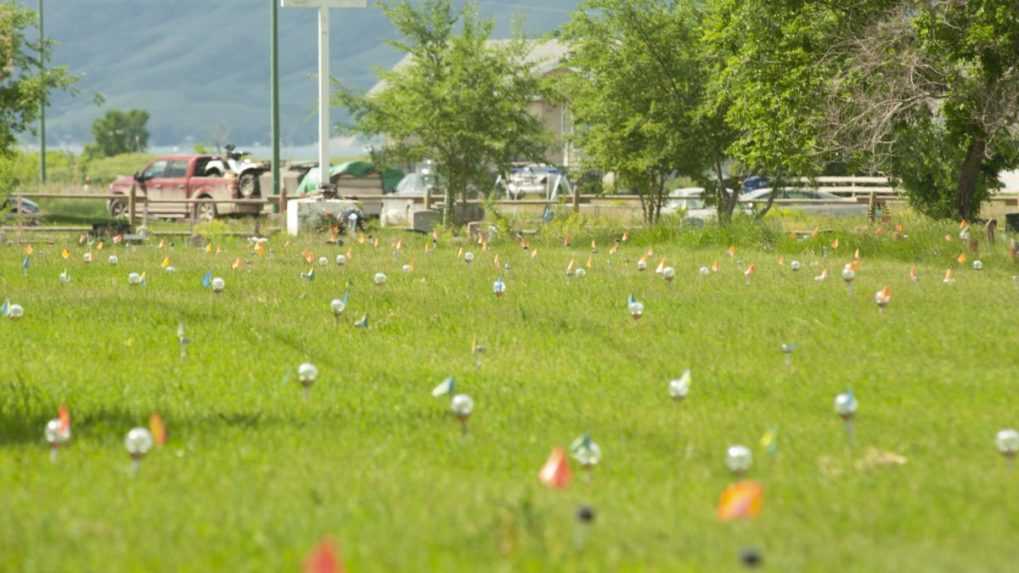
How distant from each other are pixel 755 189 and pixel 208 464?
145 feet

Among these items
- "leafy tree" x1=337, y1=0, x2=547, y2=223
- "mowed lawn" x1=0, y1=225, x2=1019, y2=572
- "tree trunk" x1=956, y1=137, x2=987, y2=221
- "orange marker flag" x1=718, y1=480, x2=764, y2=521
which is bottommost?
"mowed lawn" x1=0, y1=225, x2=1019, y2=572

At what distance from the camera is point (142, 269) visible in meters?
18.3

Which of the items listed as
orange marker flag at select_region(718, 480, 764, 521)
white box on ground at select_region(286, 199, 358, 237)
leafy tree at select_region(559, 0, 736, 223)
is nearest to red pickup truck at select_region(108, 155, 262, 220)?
white box on ground at select_region(286, 199, 358, 237)

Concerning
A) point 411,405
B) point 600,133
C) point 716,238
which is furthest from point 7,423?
point 600,133

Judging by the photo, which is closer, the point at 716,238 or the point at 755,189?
the point at 716,238

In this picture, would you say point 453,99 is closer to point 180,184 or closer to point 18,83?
point 18,83

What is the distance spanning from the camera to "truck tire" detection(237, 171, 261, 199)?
45156 mm

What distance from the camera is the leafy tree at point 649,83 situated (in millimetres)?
28016

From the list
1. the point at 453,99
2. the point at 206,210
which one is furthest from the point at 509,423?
the point at 206,210

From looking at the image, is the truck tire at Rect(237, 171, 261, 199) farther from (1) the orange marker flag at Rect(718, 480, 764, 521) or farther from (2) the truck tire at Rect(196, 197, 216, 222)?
(1) the orange marker flag at Rect(718, 480, 764, 521)

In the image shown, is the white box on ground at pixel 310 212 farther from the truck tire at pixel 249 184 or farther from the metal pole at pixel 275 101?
the truck tire at pixel 249 184

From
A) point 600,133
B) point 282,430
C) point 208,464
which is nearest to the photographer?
point 208,464

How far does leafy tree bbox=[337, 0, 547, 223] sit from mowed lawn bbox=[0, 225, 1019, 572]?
596 inches

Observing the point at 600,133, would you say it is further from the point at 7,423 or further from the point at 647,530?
the point at 647,530
